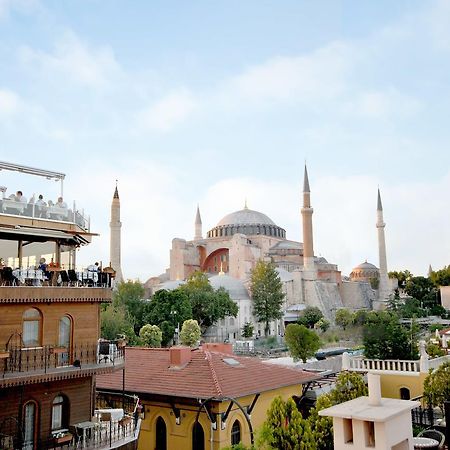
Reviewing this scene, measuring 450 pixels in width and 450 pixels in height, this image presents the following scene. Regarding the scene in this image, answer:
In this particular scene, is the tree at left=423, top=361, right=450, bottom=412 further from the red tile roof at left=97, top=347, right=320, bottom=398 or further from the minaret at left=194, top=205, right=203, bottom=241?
the minaret at left=194, top=205, right=203, bottom=241

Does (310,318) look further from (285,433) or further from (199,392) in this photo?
(285,433)

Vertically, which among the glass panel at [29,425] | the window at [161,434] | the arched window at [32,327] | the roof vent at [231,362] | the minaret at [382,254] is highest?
the minaret at [382,254]

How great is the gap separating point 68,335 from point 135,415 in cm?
317

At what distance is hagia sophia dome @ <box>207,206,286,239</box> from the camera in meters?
94.2

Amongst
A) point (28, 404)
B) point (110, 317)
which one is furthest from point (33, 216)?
point (110, 317)

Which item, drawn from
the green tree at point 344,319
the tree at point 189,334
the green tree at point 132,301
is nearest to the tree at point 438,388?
the tree at point 189,334

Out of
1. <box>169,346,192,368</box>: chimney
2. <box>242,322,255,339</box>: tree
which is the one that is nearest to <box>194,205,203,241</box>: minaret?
<box>242,322,255,339</box>: tree

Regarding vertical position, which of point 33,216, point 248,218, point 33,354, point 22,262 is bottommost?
point 33,354

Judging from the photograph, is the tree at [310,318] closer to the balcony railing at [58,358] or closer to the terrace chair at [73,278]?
the balcony railing at [58,358]

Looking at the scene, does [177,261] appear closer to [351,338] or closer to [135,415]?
[351,338]

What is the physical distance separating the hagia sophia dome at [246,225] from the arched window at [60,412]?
8002 cm

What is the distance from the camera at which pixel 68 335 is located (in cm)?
1349

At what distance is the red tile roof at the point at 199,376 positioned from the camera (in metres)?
15.3

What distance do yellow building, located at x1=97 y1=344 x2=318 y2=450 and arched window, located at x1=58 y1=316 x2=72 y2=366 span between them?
342 cm
